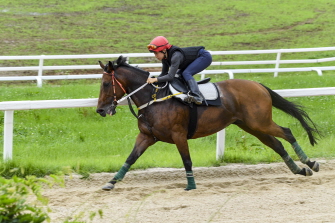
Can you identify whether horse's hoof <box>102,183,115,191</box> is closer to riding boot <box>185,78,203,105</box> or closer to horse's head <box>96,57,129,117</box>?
horse's head <box>96,57,129,117</box>

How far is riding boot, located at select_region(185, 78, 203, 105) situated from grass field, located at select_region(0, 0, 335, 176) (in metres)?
1.32

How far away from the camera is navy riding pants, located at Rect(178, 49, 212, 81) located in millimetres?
6938

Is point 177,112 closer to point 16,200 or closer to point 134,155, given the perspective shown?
point 134,155

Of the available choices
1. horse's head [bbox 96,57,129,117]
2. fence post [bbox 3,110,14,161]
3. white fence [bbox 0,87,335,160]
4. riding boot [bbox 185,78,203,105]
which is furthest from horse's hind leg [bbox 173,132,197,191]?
fence post [bbox 3,110,14,161]

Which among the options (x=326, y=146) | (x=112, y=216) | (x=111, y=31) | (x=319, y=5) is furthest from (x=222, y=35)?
(x=112, y=216)

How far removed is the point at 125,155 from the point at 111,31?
17838 mm

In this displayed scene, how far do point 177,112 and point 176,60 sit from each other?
2.03ft

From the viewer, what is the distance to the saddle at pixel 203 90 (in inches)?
269

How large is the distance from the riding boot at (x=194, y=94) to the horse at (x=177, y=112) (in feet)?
0.50

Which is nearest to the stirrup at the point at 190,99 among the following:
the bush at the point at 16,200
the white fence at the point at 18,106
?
the white fence at the point at 18,106

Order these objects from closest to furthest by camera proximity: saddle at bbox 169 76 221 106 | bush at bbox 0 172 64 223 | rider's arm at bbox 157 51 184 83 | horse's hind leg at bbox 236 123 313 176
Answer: bush at bbox 0 172 64 223, rider's arm at bbox 157 51 184 83, saddle at bbox 169 76 221 106, horse's hind leg at bbox 236 123 313 176

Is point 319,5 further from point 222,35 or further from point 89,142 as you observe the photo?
point 89,142

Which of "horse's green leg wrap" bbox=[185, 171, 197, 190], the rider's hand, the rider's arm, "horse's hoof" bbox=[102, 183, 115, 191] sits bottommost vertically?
"horse's hoof" bbox=[102, 183, 115, 191]

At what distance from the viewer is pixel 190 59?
709 centimetres
